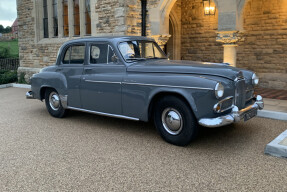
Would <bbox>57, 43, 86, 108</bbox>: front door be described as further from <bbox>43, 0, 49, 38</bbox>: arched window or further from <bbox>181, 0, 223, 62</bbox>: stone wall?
<bbox>43, 0, 49, 38</bbox>: arched window

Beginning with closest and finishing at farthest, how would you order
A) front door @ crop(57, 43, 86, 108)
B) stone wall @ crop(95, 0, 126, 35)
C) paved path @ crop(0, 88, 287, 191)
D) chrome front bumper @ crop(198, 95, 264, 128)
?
paved path @ crop(0, 88, 287, 191) → chrome front bumper @ crop(198, 95, 264, 128) → front door @ crop(57, 43, 86, 108) → stone wall @ crop(95, 0, 126, 35)

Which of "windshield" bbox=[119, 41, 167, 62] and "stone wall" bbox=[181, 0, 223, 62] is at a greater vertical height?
"stone wall" bbox=[181, 0, 223, 62]

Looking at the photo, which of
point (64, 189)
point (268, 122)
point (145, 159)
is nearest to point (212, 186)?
point (145, 159)

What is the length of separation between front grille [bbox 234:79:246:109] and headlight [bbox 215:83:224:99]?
367 mm

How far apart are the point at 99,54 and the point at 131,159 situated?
2.40 meters

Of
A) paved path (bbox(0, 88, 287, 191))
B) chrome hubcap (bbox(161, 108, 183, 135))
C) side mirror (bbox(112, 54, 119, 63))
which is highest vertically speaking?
side mirror (bbox(112, 54, 119, 63))

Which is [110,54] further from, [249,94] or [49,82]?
[249,94]

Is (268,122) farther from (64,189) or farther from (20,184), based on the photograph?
(20,184)

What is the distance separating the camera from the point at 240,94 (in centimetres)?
Result: 448

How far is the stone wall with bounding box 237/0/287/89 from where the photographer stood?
9844 millimetres

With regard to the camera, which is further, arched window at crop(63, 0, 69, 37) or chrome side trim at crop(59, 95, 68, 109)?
arched window at crop(63, 0, 69, 37)

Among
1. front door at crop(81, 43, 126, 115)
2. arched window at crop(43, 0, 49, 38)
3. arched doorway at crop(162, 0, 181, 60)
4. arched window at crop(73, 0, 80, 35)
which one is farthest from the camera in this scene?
arched window at crop(43, 0, 49, 38)

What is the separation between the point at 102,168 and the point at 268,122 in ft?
12.4

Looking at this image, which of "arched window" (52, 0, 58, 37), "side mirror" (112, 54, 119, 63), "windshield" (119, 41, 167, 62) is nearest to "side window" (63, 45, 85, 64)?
"side mirror" (112, 54, 119, 63)
